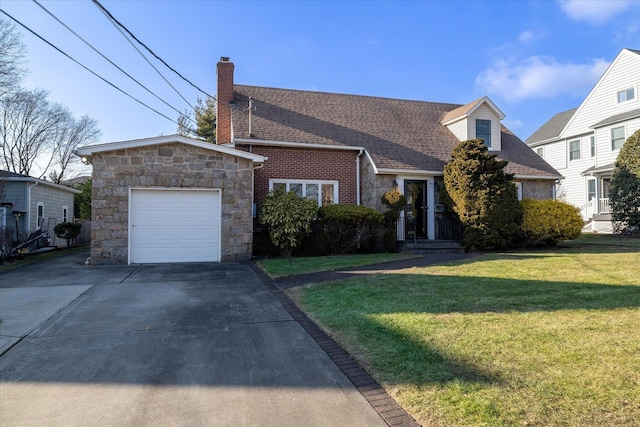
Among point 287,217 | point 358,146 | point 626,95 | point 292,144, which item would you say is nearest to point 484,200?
point 358,146

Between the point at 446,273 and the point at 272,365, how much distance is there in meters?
5.40

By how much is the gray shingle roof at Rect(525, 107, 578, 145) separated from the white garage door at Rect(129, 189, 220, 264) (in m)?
25.0

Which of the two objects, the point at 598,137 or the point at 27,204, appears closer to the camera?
the point at 27,204

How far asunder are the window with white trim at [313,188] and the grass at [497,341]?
6.54 meters

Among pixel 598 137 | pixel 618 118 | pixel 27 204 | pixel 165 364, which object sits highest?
pixel 618 118

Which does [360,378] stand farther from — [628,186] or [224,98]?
[628,186]

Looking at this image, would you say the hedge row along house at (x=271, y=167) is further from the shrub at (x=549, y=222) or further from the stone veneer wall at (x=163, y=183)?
the shrub at (x=549, y=222)

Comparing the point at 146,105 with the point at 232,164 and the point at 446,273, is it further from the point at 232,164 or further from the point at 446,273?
the point at 446,273

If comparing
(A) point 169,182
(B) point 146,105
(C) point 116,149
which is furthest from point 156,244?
(B) point 146,105

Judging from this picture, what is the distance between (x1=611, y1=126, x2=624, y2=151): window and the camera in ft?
68.5

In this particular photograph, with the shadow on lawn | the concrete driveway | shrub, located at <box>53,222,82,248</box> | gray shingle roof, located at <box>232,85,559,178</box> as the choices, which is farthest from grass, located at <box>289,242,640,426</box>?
shrub, located at <box>53,222,82,248</box>

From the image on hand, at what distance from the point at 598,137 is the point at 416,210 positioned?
51.4 ft

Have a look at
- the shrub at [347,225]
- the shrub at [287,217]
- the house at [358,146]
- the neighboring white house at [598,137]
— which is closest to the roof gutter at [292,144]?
the house at [358,146]

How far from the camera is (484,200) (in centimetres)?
1197
